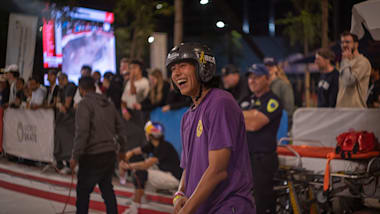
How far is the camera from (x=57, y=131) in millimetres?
4156

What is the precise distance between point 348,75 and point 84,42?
2.84m

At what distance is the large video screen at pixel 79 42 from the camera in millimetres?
3997

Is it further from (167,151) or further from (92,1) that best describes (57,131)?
(167,151)

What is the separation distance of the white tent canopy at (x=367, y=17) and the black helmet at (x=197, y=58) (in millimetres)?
2177

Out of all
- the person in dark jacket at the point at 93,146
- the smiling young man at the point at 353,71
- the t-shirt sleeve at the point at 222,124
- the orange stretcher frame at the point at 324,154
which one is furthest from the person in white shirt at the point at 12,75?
the smiling young man at the point at 353,71

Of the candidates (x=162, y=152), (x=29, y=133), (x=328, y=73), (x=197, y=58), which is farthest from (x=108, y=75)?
(x=328, y=73)

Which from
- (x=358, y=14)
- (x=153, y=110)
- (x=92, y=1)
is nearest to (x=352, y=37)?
(x=358, y=14)

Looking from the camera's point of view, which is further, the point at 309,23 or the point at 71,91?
the point at 309,23

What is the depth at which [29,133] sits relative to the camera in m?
4.07

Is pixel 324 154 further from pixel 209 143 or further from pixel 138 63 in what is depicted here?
pixel 209 143

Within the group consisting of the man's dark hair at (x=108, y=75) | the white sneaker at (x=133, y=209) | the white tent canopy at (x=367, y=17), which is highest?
the white tent canopy at (x=367, y=17)

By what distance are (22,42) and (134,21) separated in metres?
1.44

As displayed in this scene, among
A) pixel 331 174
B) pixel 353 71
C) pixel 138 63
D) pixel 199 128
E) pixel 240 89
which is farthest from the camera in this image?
pixel 240 89

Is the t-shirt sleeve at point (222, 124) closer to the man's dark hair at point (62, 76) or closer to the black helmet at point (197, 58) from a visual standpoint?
the black helmet at point (197, 58)
